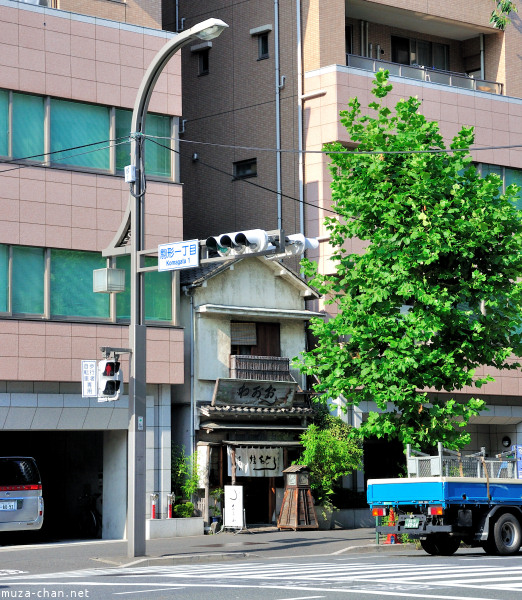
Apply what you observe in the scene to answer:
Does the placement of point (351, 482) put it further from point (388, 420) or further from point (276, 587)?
point (276, 587)

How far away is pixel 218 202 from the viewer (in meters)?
35.8

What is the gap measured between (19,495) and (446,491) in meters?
10.1

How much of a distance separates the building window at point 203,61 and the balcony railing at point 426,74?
16.7 feet

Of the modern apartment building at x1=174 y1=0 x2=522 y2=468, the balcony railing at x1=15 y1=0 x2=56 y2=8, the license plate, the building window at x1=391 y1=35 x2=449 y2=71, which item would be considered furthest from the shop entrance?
the building window at x1=391 y1=35 x2=449 y2=71

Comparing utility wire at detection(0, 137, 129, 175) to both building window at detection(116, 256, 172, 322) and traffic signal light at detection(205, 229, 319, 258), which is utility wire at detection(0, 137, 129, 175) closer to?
building window at detection(116, 256, 172, 322)

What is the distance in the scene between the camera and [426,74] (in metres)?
35.7

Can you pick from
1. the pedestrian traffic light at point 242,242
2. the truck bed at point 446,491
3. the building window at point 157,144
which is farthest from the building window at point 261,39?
the truck bed at point 446,491

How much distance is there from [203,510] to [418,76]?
15.2 m

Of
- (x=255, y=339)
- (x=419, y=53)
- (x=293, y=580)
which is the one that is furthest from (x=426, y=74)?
(x=293, y=580)

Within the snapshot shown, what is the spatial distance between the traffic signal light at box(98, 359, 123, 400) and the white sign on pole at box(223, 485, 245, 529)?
25.4ft

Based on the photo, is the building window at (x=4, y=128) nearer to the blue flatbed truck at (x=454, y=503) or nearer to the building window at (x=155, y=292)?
the building window at (x=155, y=292)

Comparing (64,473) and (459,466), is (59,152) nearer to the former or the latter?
(64,473)

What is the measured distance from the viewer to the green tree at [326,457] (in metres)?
30.0

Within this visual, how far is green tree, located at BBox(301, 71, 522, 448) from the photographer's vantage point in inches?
995
